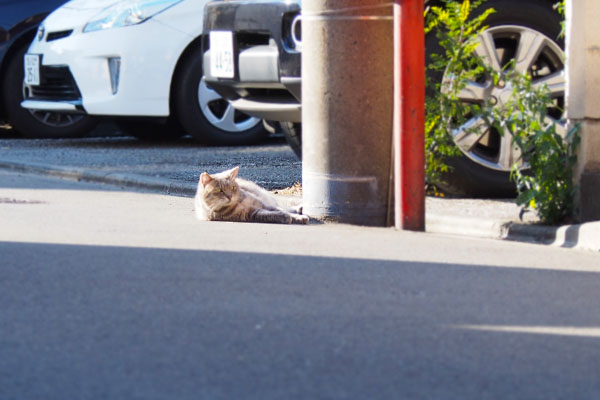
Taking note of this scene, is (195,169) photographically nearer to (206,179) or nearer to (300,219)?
(206,179)

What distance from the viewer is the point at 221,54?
796 cm

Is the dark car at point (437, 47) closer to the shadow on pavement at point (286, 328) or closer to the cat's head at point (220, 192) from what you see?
the cat's head at point (220, 192)

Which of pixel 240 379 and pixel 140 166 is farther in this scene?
pixel 140 166

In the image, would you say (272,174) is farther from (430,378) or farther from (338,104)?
(430,378)

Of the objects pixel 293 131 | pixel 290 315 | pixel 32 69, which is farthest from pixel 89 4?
pixel 290 315

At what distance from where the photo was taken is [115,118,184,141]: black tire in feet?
39.2

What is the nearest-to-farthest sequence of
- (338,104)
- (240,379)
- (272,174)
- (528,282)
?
(240,379)
(528,282)
(338,104)
(272,174)

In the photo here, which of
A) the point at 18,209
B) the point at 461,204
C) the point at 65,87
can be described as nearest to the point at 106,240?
the point at 18,209

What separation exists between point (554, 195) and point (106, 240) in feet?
7.08

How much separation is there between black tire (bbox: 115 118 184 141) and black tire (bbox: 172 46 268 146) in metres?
1.13

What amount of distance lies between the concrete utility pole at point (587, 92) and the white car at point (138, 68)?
201 inches

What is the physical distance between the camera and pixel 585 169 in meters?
5.85

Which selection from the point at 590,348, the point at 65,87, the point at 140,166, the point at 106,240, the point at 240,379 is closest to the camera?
the point at 240,379

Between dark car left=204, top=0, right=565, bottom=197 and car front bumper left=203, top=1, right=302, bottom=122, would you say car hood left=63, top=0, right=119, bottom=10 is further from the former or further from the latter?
dark car left=204, top=0, right=565, bottom=197
